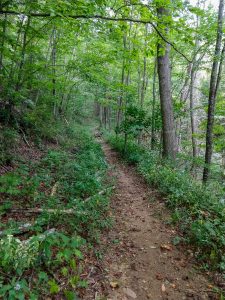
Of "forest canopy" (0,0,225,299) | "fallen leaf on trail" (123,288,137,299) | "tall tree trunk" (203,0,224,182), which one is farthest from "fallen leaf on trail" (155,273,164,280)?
"tall tree trunk" (203,0,224,182)

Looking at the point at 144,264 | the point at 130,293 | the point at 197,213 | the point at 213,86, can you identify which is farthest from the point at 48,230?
the point at 213,86

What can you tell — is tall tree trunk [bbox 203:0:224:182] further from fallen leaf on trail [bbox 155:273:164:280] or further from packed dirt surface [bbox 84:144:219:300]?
fallen leaf on trail [bbox 155:273:164:280]

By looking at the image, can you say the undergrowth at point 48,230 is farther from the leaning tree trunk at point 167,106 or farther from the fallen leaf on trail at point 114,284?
the leaning tree trunk at point 167,106

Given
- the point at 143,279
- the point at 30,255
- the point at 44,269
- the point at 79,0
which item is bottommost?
the point at 143,279

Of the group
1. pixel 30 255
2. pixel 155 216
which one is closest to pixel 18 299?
pixel 30 255

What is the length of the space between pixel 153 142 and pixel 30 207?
893 centimetres

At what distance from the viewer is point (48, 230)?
131 inches

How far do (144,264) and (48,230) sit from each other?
5.44 feet

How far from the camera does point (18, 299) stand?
2.21 metres

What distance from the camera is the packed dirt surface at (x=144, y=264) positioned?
291cm

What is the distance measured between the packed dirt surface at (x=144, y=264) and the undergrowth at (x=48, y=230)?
34 cm

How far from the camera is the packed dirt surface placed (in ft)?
9.53

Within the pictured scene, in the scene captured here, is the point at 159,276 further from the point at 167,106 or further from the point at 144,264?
Answer: the point at 167,106

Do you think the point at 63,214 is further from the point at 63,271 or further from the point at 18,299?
the point at 18,299
